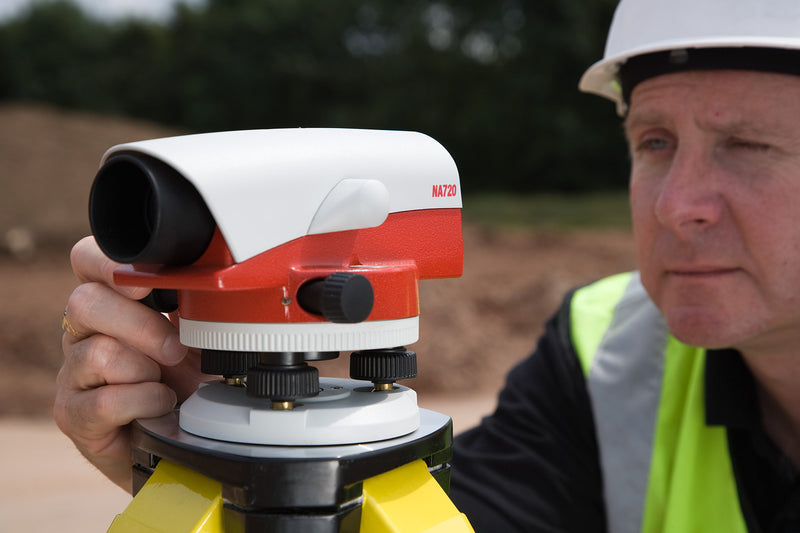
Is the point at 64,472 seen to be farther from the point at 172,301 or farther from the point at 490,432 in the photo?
the point at 172,301

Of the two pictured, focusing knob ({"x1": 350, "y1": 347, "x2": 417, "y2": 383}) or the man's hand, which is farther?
the man's hand

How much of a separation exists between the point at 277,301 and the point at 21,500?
9.92 ft

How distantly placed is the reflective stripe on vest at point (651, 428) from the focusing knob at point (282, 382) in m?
1.10

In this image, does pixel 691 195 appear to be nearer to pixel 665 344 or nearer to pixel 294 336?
pixel 665 344

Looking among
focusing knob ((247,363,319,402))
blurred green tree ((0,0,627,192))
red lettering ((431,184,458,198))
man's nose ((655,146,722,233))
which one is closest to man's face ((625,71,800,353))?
man's nose ((655,146,722,233))

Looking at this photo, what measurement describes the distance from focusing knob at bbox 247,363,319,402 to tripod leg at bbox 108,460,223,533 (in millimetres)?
113

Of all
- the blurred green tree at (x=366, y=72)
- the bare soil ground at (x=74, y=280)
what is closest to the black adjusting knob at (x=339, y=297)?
the bare soil ground at (x=74, y=280)

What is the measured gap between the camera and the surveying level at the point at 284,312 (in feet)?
2.48

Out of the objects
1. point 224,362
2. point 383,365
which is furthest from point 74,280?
point 383,365

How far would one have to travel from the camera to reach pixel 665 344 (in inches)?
70.6

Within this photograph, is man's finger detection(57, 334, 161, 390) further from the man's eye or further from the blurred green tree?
the blurred green tree

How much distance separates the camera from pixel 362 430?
2.66ft

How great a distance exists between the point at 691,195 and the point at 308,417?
0.89 meters

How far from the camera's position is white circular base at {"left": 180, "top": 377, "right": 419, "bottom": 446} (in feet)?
2.61
